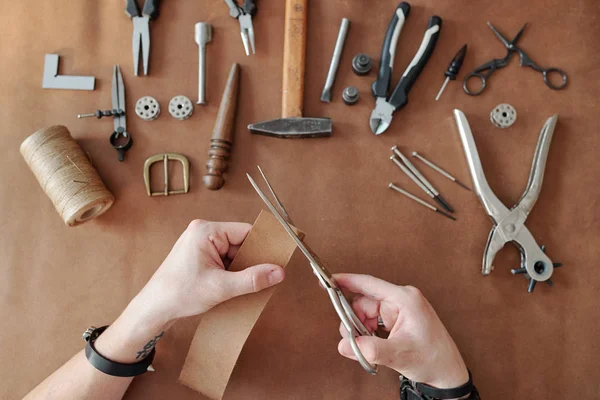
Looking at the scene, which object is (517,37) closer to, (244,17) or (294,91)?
(294,91)

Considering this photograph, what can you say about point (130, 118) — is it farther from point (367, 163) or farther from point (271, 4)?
point (367, 163)

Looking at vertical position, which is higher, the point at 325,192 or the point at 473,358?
the point at 325,192

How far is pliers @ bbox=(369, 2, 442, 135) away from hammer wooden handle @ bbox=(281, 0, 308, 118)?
22cm

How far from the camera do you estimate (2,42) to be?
1375 millimetres

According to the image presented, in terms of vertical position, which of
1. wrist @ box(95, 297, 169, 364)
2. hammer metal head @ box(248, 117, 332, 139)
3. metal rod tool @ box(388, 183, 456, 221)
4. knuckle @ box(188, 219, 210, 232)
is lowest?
wrist @ box(95, 297, 169, 364)

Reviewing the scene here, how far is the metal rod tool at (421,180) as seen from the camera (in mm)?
1313

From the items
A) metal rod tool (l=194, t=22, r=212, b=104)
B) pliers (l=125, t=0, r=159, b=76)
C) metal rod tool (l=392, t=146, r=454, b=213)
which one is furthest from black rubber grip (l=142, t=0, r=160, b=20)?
metal rod tool (l=392, t=146, r=454, b=213)

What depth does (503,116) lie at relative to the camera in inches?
53.4

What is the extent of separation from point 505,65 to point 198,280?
109cm

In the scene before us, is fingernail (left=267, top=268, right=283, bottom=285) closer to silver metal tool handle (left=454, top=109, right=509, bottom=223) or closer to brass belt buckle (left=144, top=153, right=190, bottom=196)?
brass belt buckle (left=144, top=153, right=190, bottom=196)

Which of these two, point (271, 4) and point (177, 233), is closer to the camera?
point (177, 233)

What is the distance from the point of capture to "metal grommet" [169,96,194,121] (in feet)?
4.37

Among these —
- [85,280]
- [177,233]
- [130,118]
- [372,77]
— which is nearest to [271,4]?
[372,77]

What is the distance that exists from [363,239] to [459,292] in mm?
304
